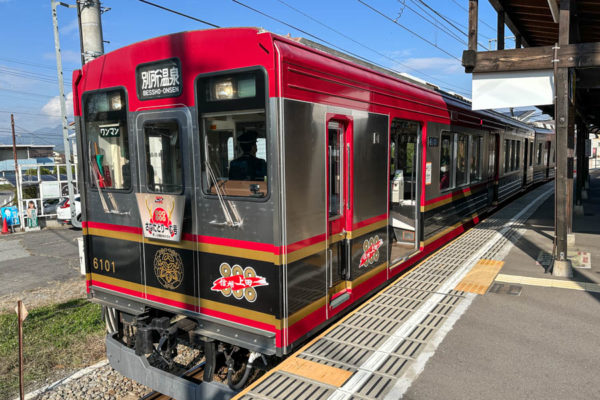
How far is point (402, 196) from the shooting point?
7207 millimetres

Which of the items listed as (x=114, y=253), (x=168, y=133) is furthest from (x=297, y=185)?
(x=114, y=253)

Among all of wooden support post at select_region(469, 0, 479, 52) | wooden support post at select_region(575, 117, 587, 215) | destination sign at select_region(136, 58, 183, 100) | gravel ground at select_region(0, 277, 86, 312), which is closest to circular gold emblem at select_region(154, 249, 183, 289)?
destination sign at select_region(136, 58, 183, 100)

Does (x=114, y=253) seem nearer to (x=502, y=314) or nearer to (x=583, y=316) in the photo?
(x=502, y=314)

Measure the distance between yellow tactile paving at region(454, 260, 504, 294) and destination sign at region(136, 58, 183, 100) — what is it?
4.15 metres

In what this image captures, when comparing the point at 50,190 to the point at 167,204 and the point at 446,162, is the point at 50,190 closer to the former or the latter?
the point at 446,162

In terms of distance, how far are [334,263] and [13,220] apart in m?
16.7

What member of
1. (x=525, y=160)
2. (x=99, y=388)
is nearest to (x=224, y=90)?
(x=99, y=388)

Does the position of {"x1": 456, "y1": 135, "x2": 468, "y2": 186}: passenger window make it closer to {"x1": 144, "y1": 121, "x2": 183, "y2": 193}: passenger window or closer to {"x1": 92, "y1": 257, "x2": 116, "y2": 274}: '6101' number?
{"x1": 144, "y1": 121, "x2": 183, "y2": 193}: passenger window

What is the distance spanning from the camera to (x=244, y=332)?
365cm

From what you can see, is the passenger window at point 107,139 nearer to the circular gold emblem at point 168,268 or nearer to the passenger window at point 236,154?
the circular gold emblem at point 168,268

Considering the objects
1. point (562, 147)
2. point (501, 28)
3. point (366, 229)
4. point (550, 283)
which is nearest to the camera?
point (366, 229)

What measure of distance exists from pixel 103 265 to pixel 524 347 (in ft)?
14.1

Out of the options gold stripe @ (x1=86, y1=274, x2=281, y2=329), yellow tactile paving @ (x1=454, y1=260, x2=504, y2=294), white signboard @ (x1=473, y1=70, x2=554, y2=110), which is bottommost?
yellow tactile paving @ (x1=454, y1=260, x2=504, y2=294)

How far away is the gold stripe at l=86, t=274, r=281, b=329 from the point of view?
3515 millimetres
